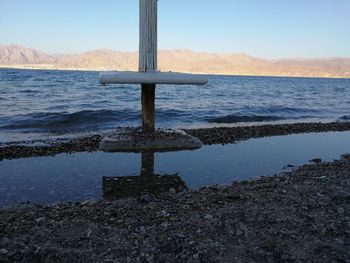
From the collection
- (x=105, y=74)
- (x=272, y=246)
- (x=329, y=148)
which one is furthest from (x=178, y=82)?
(x=272, y=246)

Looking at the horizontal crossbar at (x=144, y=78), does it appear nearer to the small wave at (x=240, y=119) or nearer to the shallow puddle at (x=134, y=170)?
the shallow puddle at (x=134, y=170)

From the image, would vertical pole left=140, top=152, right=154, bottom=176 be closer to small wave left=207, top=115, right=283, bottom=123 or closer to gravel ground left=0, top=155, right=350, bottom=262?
gravel ground left=0, top=155, right=350, bottom=262

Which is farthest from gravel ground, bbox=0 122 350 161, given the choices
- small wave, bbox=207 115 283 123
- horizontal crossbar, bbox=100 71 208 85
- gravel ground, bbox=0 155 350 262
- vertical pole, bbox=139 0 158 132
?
small wave, bbox=207 115 283 123

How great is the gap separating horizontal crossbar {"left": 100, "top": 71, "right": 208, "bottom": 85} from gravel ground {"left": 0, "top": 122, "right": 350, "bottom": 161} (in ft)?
7.33

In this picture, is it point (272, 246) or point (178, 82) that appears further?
point (178, 82)

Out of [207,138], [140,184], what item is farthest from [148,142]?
[140,184]

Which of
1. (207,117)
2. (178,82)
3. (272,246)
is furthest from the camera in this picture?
(207,117)

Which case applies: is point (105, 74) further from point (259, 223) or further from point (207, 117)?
point (207, 117)

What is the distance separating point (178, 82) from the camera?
1065 centimetres

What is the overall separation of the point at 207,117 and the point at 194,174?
1443 centimetres

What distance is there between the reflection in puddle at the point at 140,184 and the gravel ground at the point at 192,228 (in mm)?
738

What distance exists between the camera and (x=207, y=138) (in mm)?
13234

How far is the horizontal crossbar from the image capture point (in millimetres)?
10305

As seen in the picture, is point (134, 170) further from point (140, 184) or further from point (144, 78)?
point (144, 78)
